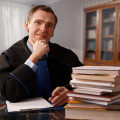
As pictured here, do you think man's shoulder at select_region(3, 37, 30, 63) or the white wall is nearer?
man's shoulder at select_region(3, 37, 30, 63)

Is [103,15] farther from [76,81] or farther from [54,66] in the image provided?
[76,81]

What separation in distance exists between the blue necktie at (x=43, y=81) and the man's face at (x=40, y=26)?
0.74ft

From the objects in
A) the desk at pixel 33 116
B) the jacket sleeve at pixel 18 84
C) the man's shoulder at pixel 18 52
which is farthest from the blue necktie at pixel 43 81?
the desk at pixel 33 116

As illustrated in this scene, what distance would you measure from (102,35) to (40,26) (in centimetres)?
354

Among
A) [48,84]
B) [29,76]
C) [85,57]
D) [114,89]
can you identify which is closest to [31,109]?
[29,76]

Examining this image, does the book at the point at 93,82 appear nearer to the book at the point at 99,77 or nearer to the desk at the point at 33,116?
the book at the point at 99,77

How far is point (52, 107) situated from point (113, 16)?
4.00 meters

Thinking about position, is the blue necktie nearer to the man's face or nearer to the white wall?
the man's face

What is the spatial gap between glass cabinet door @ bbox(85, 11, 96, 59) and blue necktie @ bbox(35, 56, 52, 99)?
3.67 m

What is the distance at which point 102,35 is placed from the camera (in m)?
4.69

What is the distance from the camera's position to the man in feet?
3.44

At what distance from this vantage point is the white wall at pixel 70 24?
17.7 feet

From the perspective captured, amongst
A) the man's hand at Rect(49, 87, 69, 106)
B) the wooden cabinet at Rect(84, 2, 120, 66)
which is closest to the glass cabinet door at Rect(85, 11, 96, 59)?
the wooden cabinet at Rect(84, 2, 120, 66)

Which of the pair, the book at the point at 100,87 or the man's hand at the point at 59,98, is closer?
the book at the point at 100,87
